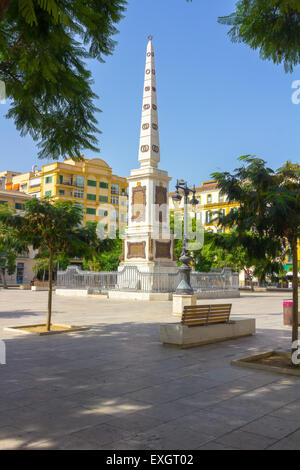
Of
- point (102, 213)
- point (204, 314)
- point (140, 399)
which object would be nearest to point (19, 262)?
point (102, 213)

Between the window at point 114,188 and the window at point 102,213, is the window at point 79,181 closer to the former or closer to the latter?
the window at point 102,213

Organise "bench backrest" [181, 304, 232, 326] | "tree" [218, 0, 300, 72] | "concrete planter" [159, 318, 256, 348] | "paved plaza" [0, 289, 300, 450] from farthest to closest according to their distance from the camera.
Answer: "bench backrest" [181, 304, 232, 326] → "concrete planter" [159, 318, 256, 348] → "tree" [218, 0, 300, 72] → "paved plaza" [0, 289, 300, 450]

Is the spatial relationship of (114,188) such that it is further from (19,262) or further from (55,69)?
(55,69)

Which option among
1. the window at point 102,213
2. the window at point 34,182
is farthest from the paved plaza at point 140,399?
the window at point 34,182

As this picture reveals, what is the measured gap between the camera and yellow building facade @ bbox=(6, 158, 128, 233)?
218 feet

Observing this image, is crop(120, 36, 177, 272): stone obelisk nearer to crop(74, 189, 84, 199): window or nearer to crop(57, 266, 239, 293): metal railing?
crop(57, 266, 239, 293): metal railing

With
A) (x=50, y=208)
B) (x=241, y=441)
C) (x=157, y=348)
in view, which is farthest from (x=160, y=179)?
(x=241, y=441)

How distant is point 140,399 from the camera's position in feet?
17.3

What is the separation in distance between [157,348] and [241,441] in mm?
5198

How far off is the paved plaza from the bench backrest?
706 millimetres

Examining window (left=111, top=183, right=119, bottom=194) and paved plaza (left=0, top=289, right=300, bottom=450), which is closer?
paved plaza (left=0, top=289, right=300, bottom=450)

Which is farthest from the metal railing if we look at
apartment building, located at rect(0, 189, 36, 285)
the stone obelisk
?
apartment building, located at rect(0, 189, 36, 285)

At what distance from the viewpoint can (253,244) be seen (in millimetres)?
7719

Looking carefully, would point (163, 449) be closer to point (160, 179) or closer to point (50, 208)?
point (50, 208)
